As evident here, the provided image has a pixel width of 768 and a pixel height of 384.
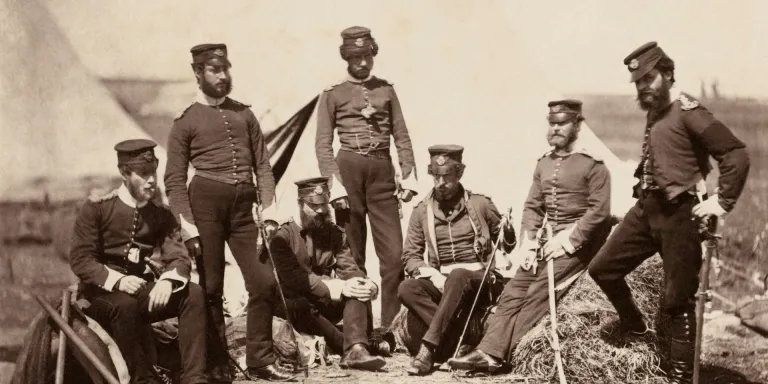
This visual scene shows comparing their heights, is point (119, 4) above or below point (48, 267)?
above

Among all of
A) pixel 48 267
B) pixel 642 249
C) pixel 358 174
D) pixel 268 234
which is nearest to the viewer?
pixel 642 249

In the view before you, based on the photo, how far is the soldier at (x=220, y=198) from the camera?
544 cm

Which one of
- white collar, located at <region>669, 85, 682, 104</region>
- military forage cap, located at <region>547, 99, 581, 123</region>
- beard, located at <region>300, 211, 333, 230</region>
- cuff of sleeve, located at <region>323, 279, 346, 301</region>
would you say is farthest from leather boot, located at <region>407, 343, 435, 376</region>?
white collar, located at <region>669, 85, 682, 104</region>

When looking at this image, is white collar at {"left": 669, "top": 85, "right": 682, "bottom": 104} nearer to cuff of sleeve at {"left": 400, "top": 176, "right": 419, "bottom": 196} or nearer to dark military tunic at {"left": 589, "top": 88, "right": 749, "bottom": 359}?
dark military tunic at {"left": 589, "top": 88, "right": 749, "bottom": 359}

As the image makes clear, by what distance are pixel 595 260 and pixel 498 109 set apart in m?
2.60

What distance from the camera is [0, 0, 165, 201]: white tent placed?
7164 millimetres

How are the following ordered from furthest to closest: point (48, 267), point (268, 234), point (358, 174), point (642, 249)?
point (48, 267) < point (358, 174) < point (268, 234) < point (642, 249)

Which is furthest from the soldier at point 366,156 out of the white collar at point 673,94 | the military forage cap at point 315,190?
the white collar at point 673,94

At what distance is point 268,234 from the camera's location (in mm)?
5645

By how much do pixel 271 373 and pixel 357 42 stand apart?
2186 mm

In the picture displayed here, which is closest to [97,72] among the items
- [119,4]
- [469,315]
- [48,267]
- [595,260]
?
[119,4]

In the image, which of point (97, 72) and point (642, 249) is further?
point (97, 72)

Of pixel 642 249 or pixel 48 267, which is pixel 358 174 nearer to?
pixel 642 249

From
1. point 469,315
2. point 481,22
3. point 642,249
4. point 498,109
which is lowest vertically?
point 469,315
